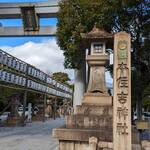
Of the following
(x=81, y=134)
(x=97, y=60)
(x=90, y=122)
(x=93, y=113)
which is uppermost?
(x=97, y=60)

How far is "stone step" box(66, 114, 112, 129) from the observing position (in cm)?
998

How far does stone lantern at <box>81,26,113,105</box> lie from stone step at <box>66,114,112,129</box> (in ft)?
2.99

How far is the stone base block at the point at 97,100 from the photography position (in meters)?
10.8

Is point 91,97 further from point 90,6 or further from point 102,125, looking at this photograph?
point 90,6

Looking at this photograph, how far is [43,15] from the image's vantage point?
1780 centimetres

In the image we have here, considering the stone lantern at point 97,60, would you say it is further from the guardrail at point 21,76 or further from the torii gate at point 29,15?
the guardrail at point 21,76

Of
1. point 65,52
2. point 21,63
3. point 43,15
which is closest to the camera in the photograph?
point 65,52

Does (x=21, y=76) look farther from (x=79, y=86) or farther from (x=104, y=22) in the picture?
(x=104, y=22)

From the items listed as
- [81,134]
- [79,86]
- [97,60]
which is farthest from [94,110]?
[79,86]

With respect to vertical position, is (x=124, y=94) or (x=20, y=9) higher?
(x=20, y=9)

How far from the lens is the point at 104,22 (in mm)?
12836

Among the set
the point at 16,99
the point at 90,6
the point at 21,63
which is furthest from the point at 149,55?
the point at 16,99

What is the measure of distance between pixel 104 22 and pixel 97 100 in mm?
3368

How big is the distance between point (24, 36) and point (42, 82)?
10353 mm
